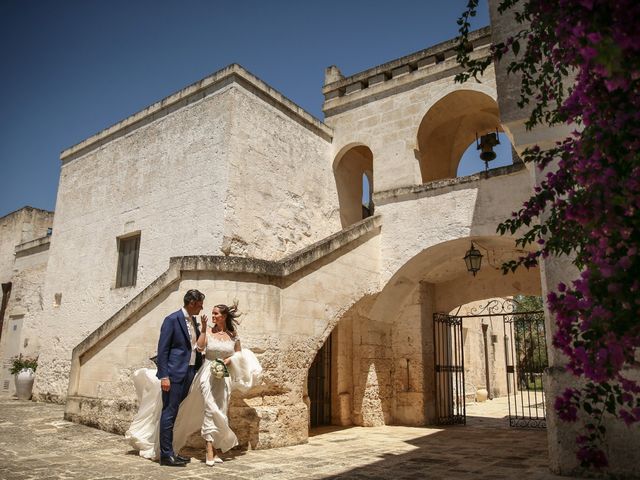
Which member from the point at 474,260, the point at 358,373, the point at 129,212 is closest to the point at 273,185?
the point at 129,212

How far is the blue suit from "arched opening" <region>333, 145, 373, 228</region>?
6214 millimetres

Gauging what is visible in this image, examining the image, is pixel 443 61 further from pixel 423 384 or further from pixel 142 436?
pixel 142 436

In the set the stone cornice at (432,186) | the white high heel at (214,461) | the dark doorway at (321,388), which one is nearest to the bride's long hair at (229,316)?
the white high heel at (214,461)

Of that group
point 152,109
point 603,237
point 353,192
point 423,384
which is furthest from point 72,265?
point 603,237

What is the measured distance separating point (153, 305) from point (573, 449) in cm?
501

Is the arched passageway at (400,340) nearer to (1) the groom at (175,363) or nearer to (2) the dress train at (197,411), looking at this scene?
(2) the dress train at (197,411)

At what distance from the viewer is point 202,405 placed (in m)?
5.39

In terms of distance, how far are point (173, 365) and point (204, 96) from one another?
5742 millimetres

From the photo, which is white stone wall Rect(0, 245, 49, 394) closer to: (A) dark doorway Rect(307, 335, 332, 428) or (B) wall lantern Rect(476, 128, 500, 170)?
(A) dark doorway Rect(307, 335, 332, 428)

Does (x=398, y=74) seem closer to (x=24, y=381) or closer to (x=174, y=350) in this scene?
(x=174, y=350)

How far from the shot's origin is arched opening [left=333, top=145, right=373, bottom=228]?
11.1 meters

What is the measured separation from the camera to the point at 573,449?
4.57 m

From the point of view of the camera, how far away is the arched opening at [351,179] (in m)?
11.1

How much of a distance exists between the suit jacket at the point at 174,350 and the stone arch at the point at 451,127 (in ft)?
21.0
